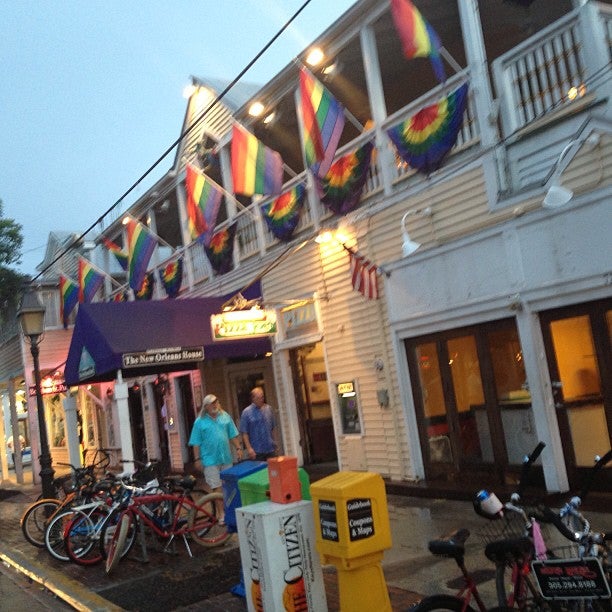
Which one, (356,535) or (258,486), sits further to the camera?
(258,486)

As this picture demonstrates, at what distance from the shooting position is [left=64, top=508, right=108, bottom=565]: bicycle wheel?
26.6 feet

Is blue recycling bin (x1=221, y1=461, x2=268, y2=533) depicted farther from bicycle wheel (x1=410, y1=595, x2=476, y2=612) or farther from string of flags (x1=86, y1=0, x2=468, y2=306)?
string of flags (x1=86, y1=0, x2=468, y2=306)

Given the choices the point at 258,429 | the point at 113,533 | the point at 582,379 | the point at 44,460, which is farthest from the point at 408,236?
the point at 44,460

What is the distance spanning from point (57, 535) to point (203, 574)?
286 cm

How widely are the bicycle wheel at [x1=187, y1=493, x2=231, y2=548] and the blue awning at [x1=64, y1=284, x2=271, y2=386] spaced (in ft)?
12.0

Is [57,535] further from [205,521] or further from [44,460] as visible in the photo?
[44,460]

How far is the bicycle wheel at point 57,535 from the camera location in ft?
28.4

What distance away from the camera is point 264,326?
11.8 m

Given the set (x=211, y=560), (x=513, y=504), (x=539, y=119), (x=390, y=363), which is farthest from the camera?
(x=390, y=363)

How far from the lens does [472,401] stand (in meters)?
9.24

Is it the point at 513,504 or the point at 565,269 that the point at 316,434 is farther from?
the point at 513,504

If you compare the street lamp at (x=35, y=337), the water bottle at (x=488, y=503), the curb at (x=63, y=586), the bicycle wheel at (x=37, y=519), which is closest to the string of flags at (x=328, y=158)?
the street lamp at (x=35, y=337)

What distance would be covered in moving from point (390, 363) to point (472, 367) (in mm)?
1553

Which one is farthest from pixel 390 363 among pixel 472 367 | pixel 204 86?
pixel 204 86
